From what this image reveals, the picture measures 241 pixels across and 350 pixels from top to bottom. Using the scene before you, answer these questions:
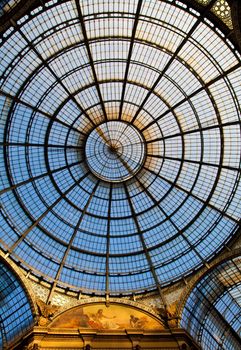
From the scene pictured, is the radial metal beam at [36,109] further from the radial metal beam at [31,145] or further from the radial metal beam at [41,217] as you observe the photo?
the radial metal beam at [41,217]

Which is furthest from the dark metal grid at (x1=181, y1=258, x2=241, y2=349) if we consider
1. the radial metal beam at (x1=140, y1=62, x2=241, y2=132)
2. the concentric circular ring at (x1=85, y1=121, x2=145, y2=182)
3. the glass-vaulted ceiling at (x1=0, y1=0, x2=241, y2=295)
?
the radial metal beam at (x1=140, y1=62, x2=241, y2=132)

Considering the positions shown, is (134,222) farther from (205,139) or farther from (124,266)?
(205,139)

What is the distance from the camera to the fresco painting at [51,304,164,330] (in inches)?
1321

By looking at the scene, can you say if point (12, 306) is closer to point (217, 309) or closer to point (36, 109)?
point (36, 109)

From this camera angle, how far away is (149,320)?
3441 centimetres

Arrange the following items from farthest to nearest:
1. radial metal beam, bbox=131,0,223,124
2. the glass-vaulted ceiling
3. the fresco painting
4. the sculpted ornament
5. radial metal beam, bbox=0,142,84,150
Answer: radial metal beam, bbox=0,142,84,150, the fresco painting, the sculpted ornament, the glass-vaulted ceiling, radial metal beam, bbox=131,0,223,124

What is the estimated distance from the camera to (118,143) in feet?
131

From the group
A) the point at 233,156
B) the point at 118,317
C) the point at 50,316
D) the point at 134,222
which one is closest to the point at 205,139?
the point at 233,156

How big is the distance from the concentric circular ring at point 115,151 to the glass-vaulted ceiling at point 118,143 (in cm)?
10

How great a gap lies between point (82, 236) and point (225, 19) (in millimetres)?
22689

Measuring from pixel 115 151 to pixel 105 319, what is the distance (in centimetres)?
1512

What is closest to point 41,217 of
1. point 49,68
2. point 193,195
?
point 49,68

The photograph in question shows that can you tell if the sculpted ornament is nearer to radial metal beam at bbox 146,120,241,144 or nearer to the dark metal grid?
the dark metal grid

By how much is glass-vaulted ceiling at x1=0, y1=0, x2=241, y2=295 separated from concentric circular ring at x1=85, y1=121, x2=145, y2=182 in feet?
0.32
